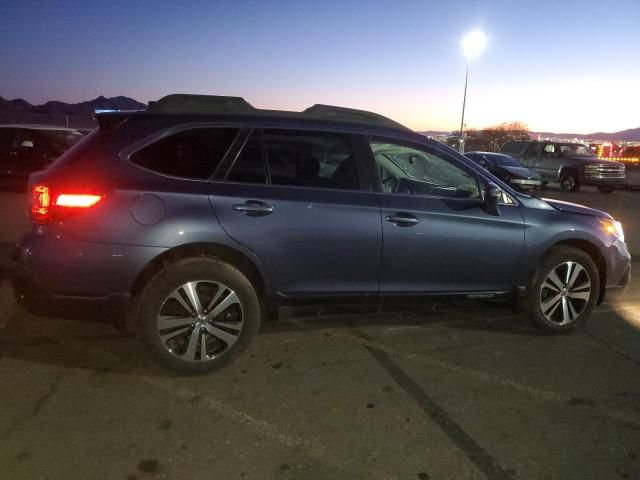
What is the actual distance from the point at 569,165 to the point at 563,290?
662 inches

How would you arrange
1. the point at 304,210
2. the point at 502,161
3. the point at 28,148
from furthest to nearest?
1. the point at 502,161
2. the point at 28,148
3. the point at 304,210

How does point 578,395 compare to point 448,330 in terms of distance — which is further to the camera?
point 448,330

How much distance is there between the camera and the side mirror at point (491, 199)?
4113 mm

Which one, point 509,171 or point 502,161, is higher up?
point 502,161

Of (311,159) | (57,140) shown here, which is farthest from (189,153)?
(57,140)

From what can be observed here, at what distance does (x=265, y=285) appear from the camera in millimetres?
3725

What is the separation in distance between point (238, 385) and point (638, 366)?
292 centimetres

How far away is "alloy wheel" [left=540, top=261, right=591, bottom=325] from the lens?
4.48 meters

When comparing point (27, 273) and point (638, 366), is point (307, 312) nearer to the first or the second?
point (27, 273)

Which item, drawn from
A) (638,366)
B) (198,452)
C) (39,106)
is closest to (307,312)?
(198,452)

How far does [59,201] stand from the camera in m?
3.33

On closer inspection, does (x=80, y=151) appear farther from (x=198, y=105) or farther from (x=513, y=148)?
(x=513, y=148)

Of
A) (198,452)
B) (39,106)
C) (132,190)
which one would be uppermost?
(39,106)

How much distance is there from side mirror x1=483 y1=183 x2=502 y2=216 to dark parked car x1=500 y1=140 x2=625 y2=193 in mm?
16925
